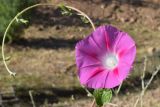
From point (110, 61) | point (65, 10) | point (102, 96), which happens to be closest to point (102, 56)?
point (110, 61)

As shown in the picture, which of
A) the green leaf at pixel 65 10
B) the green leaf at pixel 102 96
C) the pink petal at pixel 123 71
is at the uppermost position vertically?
the green leaf at pixel 65 10

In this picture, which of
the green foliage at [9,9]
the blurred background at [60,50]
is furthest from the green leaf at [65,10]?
the green foliage at [9,9]

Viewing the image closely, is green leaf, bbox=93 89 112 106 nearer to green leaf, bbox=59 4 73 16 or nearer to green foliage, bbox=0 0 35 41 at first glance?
green leaf, bbox=59 4 73 16

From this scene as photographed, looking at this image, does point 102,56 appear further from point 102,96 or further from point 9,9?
point 9,9

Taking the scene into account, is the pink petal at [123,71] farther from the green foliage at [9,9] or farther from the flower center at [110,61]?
the green foliage at [9,9]

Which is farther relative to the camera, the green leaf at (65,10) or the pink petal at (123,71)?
the green leaf at (65,10)

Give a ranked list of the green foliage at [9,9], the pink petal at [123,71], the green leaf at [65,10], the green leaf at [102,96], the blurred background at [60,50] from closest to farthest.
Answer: the pink petal at [123,71], the green leaf at [102,96], the green leaf at [65,10], the blurred background at [60,50], the green foliage at [9,9]

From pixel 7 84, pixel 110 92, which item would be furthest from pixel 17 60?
pixel 110 92
